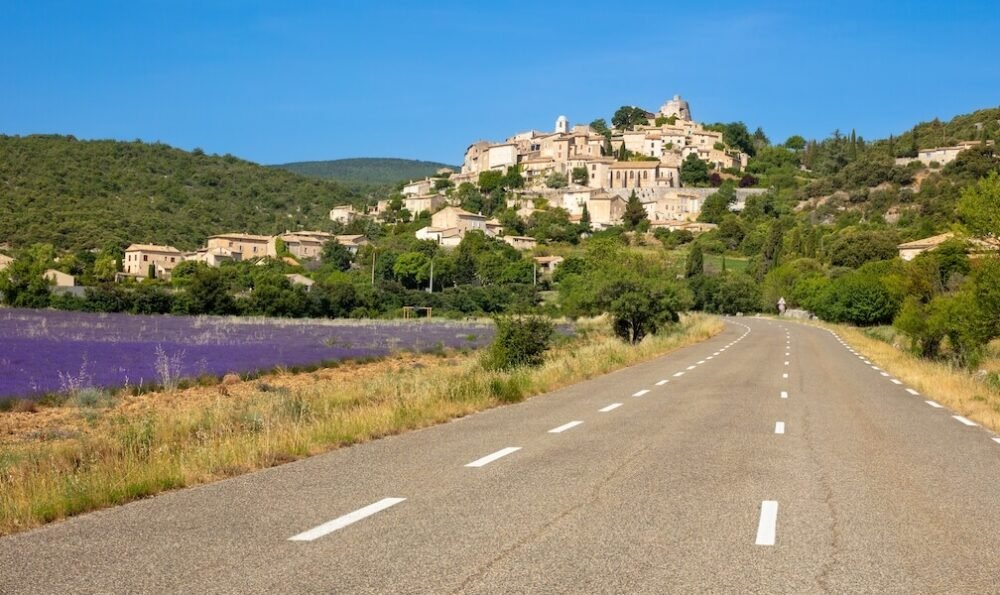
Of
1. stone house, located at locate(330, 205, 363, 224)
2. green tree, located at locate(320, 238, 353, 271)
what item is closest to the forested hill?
stone house, located at locate(330, 205, 363, 224)

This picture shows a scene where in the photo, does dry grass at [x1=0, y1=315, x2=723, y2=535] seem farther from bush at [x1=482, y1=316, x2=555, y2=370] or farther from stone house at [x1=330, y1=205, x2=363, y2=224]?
stone house at [x1=330, y1=205, x2=363, y2=224]

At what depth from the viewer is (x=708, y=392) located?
63.4 feet

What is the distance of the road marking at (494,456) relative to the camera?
958cm

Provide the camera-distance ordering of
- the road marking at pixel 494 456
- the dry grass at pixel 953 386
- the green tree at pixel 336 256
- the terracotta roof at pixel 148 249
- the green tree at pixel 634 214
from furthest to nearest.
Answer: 1. the green tree at pixel 634 214
2. the green tree at pixel 336 256
3. the terracotta roof at pixel 148 249
4. the dry grass at pixel 953 386
5. the road marking at pixel 494 456

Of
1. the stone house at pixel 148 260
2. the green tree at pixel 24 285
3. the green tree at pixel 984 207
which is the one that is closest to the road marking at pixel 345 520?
the green tree at pixel 984 207

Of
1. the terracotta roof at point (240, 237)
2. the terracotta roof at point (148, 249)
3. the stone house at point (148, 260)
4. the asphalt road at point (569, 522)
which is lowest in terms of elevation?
the asphalt road at point (569, 522)

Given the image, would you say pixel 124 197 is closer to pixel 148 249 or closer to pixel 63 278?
pixel 148 249

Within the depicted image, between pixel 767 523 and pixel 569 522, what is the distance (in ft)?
4.65

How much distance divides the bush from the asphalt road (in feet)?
39.3

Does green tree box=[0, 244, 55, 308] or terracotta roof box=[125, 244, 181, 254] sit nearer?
green tree box=[0, 244, 55, 308]

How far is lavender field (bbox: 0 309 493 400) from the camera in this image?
26500 millimetres

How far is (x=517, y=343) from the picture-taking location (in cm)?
2533

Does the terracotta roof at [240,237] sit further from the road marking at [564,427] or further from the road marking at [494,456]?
the road marking at [494,456]

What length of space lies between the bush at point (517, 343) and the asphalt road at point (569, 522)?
11975 mm
